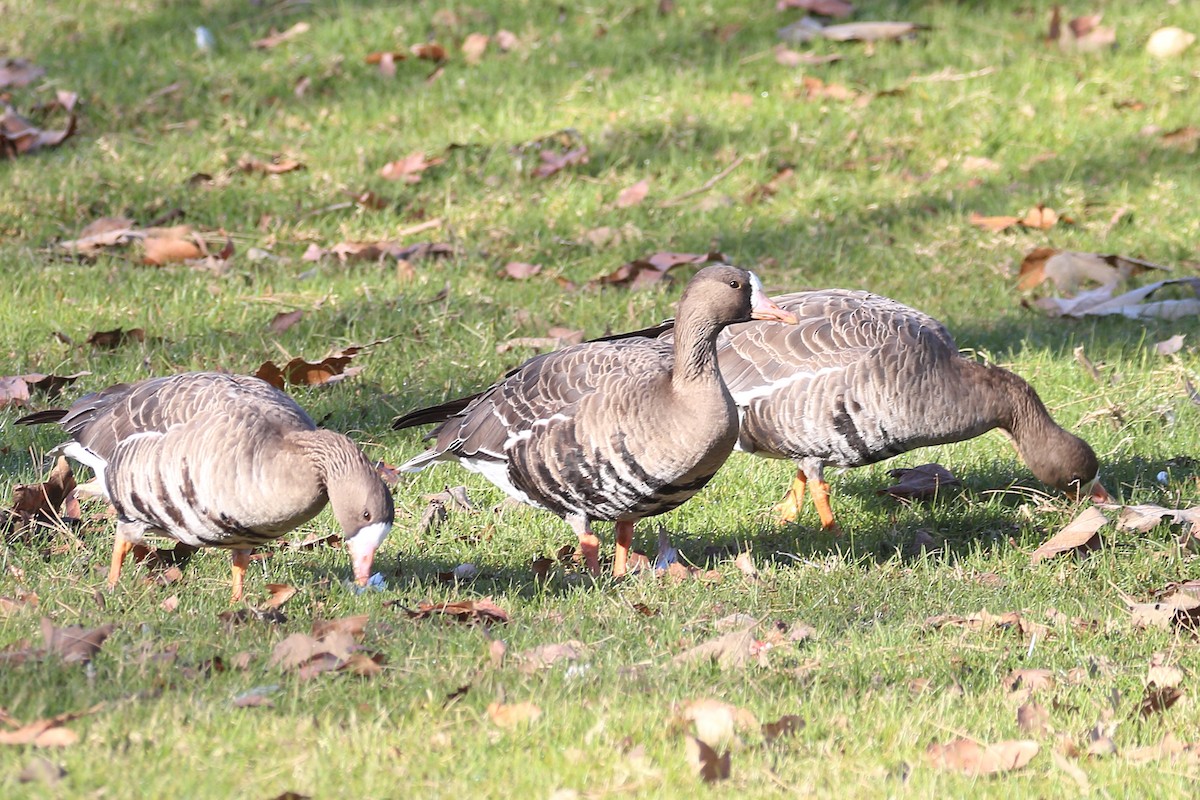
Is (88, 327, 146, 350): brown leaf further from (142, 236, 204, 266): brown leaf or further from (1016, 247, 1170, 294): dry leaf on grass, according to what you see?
(1016, 247, 1170, 294): dry leaf on grass

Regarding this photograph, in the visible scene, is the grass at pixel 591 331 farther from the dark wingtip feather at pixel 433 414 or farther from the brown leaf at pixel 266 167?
the dark wingtip feather at pixel 433 414

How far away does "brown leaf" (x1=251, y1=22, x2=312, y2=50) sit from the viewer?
1259cm

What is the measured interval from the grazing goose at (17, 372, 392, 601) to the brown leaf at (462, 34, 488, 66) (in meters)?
6.99

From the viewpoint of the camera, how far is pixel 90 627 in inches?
195

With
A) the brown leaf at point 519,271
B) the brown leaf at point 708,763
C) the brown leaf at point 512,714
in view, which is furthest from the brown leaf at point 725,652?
the brown leaf at point 519,271

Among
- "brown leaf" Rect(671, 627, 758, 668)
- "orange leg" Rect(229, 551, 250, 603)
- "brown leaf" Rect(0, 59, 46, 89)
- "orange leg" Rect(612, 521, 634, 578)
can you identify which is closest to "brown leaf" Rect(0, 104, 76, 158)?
"brown leaf" Rect(0, 59, 46, 89)

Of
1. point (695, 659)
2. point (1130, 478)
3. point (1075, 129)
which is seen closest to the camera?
point (695, 659)

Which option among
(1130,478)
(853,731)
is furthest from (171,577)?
(1130,478)

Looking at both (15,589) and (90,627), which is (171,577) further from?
(90,627)

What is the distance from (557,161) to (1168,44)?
5.39m

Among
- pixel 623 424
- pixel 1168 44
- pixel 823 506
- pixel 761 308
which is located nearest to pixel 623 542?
pixel 623 424

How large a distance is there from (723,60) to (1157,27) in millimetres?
3756

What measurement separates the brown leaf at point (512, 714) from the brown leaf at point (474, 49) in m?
8.81

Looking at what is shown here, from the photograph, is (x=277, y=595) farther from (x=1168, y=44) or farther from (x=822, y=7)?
(x=1168, y=44)
